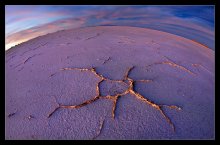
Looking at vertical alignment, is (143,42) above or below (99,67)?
above

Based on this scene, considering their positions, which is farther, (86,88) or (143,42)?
(143,42)

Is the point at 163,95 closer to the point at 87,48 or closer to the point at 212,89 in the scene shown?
the point at 212,89

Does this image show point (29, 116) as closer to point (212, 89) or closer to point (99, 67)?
point (99, 67)

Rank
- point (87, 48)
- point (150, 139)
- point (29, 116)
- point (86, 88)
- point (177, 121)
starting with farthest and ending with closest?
point (87, 48)
point (86, 88)
point (29, 116)
point (177, 121)
point (150, 139)

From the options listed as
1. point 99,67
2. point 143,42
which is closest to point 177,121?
point 99,67

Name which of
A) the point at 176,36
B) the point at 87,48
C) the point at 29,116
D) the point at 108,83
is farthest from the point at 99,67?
the point at 176,36

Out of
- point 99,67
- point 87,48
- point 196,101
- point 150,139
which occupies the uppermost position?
point 87,48

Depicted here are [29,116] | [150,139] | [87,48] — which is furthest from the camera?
[87,48]
